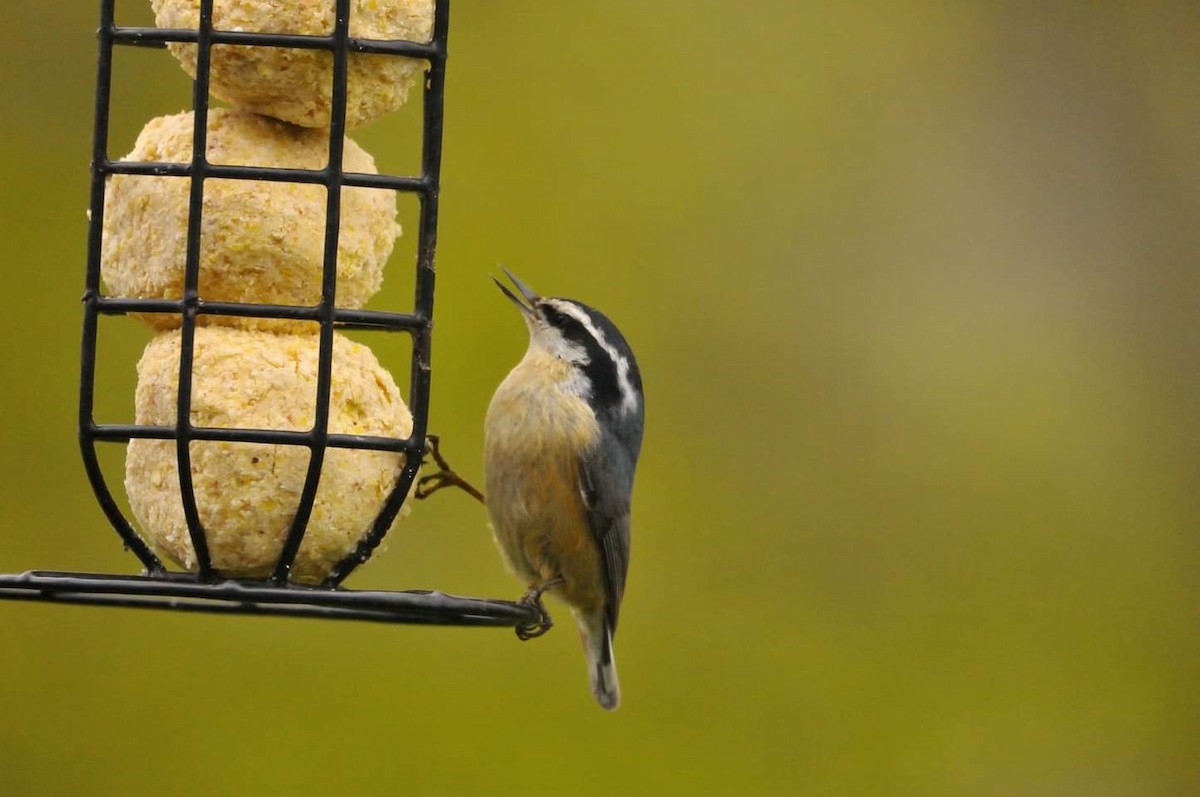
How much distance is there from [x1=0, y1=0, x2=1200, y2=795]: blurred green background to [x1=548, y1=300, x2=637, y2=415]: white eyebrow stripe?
3.45 ft

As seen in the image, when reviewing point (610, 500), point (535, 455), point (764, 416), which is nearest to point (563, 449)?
point (535, 455)

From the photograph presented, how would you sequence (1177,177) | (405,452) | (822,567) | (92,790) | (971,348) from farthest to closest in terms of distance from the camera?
(1177,177) < (971,348) < (822,567) < (92,790) < (405,452)

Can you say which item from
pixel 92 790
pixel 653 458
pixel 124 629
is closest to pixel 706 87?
pixel 653 458

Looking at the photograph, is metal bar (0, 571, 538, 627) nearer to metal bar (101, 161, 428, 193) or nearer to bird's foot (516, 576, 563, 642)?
metal bar (101, 161, 428, 193)

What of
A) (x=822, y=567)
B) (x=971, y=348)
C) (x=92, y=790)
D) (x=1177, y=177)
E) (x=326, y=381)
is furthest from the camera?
(x=1177, y=177)

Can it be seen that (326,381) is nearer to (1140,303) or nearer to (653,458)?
(653,458)

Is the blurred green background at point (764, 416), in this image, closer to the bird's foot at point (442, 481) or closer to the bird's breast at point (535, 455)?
the bird's foot at point (442, 481)

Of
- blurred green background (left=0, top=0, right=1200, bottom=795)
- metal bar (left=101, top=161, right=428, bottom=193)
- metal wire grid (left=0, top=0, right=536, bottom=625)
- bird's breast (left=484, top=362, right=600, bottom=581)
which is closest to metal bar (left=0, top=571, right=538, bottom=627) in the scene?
metal wire grid (left=0, top=0, right=536, bottom=625)

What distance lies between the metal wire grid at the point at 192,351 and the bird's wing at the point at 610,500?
121 cm

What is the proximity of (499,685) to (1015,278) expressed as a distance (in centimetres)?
279

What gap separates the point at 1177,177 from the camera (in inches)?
290

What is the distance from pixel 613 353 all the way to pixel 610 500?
38 cm

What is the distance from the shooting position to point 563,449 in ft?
15.0

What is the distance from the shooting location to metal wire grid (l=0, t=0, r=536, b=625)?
3.10 meters
